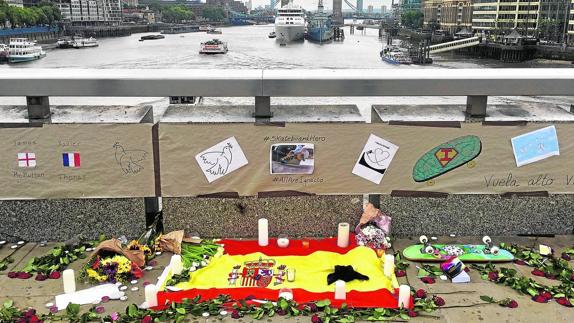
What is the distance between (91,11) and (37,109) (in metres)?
177

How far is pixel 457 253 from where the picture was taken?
5.44 m

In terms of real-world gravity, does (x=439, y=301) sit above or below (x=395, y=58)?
above

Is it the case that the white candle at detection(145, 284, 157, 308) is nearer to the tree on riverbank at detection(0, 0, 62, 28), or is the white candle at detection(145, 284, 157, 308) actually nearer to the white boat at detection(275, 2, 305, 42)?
the white boat at detection(275, 2, 305, 42)

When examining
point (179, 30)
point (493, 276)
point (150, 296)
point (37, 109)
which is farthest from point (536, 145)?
point (179, 30)

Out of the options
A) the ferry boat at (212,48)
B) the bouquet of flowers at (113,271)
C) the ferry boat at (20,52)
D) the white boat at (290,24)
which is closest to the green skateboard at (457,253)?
the bouquet of flowers at (113,271)

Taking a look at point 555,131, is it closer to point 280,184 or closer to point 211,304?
point 280,184

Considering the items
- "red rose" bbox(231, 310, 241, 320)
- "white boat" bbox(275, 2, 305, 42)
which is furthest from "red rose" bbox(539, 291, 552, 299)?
"white boat" bbox(275, 2, 305, 42)

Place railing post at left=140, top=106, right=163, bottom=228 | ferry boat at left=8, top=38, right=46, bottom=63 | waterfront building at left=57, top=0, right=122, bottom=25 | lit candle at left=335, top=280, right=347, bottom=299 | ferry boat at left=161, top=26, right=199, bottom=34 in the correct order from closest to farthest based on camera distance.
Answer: lit candle at left=335, top=280, right=347, bottom=299, railing post at left=140, top=106, right=163, bottom=228, ferry boat at left=8, top=38, right=46, bottom=63, waterfront building at left=57, top=0, right=122, bottom=25, ferry boat at left=161, top=26, right=199, bottom=34

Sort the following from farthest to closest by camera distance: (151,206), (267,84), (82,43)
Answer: (82,43)
(151,206)
(267,84)

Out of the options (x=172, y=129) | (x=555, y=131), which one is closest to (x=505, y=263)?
(x=555, y=131)

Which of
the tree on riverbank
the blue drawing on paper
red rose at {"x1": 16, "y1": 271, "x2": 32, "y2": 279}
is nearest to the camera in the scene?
red rose at {"x1": 16, "y1": 271, "x2": 32, "y2": 279}

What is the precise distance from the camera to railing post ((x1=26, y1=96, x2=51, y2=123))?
5.56 m

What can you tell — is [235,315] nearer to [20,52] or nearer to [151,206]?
[151,206]

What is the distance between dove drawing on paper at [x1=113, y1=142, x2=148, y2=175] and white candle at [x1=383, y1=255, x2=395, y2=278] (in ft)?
9.12
